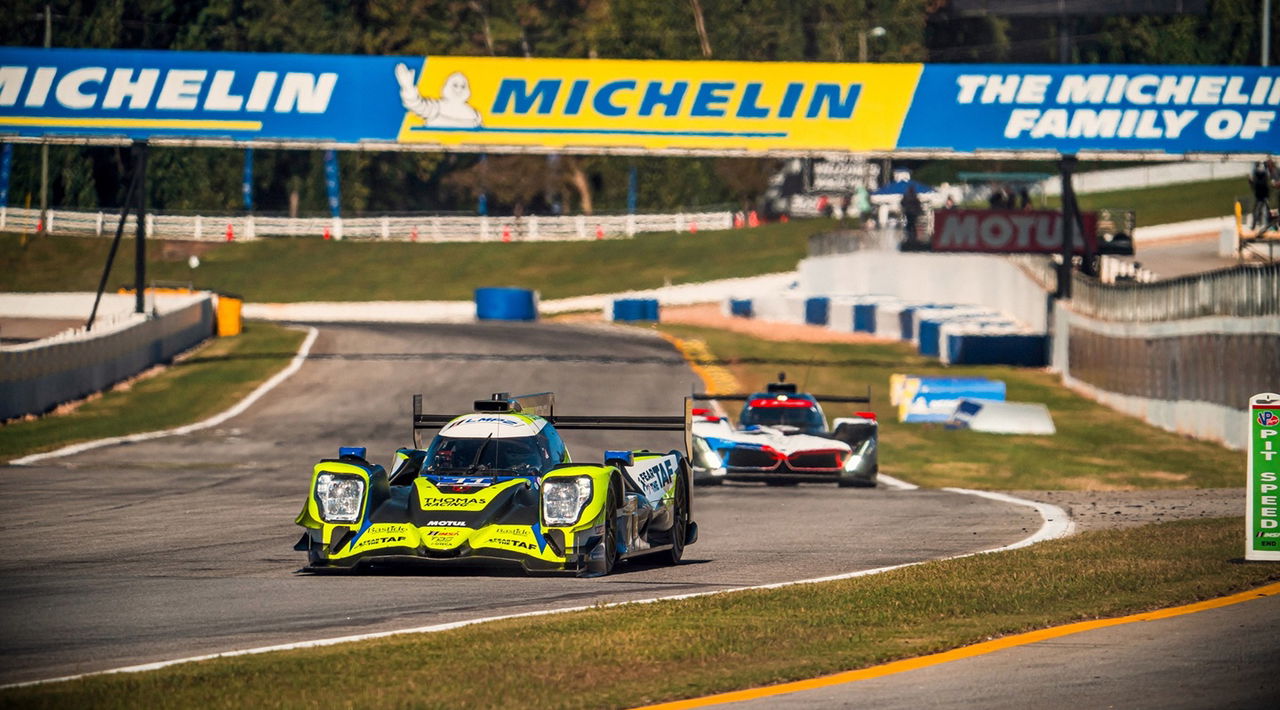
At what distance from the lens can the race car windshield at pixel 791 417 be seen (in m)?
24.2

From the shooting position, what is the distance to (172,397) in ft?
116

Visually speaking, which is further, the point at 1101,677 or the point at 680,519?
the point at 680,519

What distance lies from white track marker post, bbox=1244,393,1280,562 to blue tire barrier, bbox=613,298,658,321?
4271cm

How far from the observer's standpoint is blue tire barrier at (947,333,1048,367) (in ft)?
136

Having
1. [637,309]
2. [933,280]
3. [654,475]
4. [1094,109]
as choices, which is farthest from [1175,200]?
[654,475]

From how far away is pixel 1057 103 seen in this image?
37.1m

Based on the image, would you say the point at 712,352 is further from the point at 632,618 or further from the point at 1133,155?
the point at 632,618

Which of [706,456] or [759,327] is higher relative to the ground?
[759,327]

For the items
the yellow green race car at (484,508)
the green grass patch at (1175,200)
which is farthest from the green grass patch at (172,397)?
the green grass patch at (1175,200)

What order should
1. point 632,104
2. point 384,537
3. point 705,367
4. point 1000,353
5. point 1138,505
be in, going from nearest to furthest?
point 384,537 < point 1138,505 < point 632,104 < point 705,367 < point 1000,353

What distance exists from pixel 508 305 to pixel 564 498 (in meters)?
45.3

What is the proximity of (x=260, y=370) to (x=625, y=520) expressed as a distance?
26.3 meters

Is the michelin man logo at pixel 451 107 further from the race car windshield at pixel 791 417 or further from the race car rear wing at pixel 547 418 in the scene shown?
the race car rear wing at pixel 547 418

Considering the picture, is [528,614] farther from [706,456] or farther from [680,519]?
[706,456]
